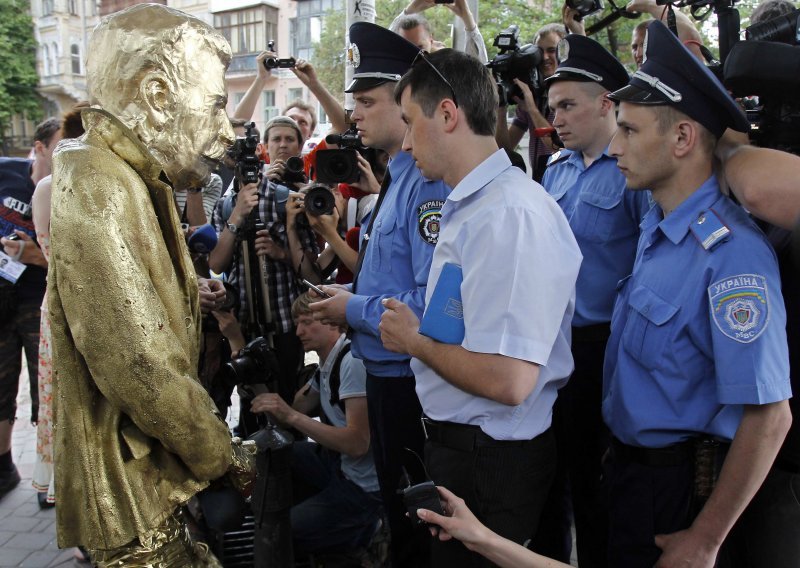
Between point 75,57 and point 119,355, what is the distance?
39436 mm

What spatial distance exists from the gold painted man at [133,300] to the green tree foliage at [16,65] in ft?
114

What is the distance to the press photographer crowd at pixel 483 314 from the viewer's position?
1.37 meters

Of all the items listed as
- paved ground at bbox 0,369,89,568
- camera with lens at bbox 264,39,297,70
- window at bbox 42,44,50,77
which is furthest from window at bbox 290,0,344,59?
paved ground at bbox 0,369,89,568

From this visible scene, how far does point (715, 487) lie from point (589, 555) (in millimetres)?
1065

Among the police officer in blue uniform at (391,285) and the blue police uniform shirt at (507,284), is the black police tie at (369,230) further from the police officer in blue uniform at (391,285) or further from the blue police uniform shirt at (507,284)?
the blue police uniform shirt at (507,284)

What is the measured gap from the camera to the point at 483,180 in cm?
177

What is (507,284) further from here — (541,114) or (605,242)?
(541,114)

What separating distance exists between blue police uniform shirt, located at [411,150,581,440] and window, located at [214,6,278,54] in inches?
1313

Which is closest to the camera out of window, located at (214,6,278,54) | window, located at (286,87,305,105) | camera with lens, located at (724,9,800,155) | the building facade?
camera with lens, located at (724,9,800,155)

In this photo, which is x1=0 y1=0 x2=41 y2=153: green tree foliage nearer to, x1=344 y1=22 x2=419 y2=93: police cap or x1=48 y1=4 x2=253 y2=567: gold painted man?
x1=344 y1=22 x2=419 y2=93: police cap

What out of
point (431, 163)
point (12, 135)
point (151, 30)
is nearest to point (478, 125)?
point (431, 163)

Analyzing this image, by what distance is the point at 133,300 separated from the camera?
4.25 feet

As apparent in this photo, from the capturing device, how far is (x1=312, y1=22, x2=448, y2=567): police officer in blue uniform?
7.84 feet

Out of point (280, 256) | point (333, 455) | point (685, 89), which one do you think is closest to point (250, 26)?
point (280, 256)
